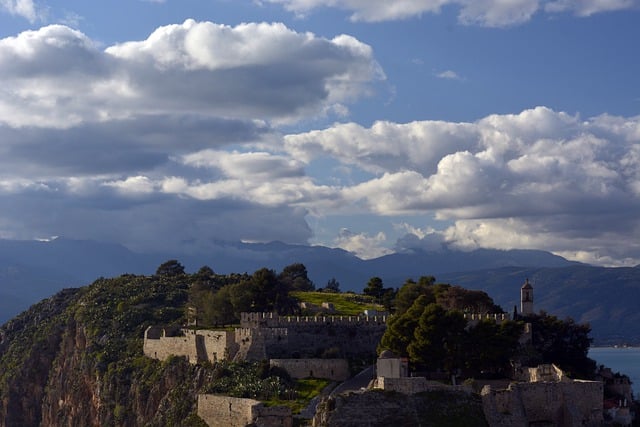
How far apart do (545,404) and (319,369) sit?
679 inches

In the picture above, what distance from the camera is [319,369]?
71250mm

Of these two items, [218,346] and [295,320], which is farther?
[295,320]

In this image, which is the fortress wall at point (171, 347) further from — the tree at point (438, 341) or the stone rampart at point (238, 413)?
the tree at point (438, 341)

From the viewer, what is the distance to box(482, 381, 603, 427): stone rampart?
5838 centimetres

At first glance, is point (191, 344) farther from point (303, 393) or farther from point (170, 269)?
point (170, 269)

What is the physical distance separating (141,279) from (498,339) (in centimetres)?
5673

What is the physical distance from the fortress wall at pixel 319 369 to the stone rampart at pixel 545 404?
13.8 meters

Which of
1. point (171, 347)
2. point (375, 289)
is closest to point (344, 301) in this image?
point (375, 289)

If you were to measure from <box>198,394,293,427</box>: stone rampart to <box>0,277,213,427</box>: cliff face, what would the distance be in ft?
16.6

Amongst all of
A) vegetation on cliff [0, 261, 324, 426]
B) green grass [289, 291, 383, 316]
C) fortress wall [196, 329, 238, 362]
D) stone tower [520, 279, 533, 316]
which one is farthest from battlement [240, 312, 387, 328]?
stone tower [520, 279, 533, 316]

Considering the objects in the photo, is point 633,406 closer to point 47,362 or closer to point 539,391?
point 539,391

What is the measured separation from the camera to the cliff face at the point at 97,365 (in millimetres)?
82562

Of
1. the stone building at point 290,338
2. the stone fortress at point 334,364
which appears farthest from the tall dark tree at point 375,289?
the stone building at point 290,338

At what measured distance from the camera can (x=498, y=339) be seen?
67250mm
